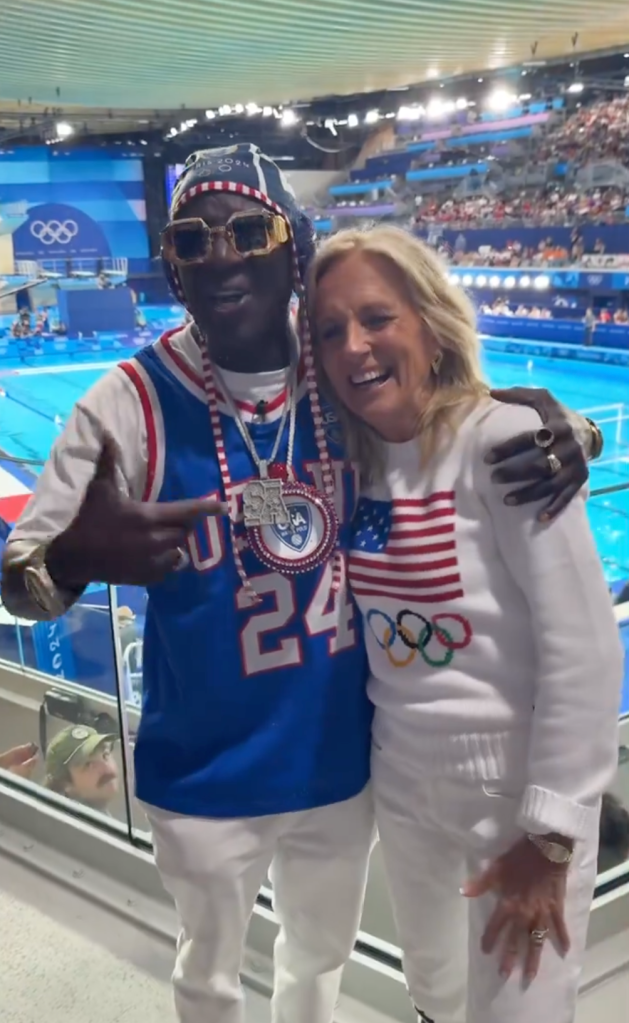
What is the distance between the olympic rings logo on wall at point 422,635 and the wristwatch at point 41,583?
0.34 m

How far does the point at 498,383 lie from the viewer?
36.3 ft

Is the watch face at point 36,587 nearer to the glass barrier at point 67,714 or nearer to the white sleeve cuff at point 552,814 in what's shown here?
the white sleeve cuff at point 552,814

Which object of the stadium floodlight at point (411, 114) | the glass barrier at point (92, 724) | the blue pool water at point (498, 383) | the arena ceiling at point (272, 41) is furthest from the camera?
the stadium floodlight at point (411, 114)

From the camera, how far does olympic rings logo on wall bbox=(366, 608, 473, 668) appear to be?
990 millimetres

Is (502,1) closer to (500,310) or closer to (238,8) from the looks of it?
(238,8)

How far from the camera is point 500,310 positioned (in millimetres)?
13602

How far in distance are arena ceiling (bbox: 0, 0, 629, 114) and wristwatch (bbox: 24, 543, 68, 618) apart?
484cm

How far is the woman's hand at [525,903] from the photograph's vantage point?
0.96m

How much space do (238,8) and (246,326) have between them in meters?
4.92

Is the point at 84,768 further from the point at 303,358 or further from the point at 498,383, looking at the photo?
the point at 498,383

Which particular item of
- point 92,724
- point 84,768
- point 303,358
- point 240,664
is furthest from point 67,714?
point 303,358

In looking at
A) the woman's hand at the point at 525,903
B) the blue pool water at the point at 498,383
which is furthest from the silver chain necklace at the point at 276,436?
the blue pool water at the point at 498,383

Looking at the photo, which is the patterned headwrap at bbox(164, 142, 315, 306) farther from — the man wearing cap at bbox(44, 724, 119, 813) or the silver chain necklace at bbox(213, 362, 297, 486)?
the man wearing cap at bbox(44, 724, 119, 813)

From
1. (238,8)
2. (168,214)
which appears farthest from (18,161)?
(168,214)
